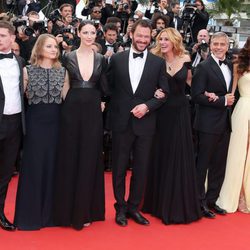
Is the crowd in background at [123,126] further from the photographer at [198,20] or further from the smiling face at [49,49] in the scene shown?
the photographer at [198,20]

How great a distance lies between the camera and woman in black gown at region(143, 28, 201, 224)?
3943mm

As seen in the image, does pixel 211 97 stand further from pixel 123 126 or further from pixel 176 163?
pixel 123 126

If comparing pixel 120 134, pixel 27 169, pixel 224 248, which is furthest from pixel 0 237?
pixel 224 248

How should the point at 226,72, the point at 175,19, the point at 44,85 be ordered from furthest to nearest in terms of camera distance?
1. the point at 175,19
2. the point at 226,72
3. the point at 44,85

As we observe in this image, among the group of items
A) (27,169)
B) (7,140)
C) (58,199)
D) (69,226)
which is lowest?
(69,226)

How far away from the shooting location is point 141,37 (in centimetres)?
372

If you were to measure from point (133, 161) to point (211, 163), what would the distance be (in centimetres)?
91

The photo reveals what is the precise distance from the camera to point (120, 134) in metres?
3.80

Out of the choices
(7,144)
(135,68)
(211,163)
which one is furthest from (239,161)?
(7,144)

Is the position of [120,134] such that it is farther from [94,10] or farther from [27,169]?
[94,10]

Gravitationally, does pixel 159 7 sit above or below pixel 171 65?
above

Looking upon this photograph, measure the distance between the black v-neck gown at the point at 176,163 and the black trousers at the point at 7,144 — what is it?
1.29 m

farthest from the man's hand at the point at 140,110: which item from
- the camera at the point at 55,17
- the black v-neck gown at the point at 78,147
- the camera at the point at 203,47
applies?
the camera at the point at 55,17

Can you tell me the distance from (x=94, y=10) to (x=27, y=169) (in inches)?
186
